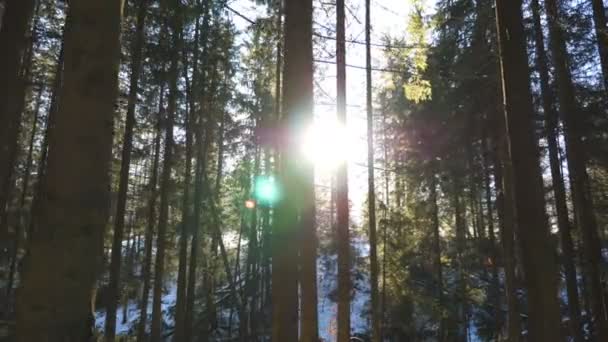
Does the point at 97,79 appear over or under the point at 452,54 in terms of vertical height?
under

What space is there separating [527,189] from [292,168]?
2.51 metres

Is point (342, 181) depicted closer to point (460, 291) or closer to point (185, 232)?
point (185, 232)

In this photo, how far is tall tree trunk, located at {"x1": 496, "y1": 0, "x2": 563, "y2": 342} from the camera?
13.9ft

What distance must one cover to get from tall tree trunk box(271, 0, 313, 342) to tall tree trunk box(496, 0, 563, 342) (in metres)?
2.27

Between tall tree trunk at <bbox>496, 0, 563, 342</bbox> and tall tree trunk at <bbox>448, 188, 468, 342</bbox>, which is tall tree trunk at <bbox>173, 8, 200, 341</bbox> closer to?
tall tree trunk at <bbox>496, 0, 563, 342</bbox>

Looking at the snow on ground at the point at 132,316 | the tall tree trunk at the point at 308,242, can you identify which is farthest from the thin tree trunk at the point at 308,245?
the snow on ground at the point at 132,316

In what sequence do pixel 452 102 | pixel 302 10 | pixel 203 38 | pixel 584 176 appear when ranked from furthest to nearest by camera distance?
pixel 452 102, pixel 203 38, pixel 584 176, pixel 302 10

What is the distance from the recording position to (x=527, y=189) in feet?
14.4

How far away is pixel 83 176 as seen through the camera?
1458mm

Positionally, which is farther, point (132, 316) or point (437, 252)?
point (132, 316)

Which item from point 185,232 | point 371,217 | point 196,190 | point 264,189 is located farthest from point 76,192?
point 264,189

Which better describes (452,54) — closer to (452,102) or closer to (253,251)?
(452,102)

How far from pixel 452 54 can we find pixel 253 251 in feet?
37.6

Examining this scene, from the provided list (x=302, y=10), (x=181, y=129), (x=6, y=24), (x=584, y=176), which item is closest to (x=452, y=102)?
(x=584, y=176)
